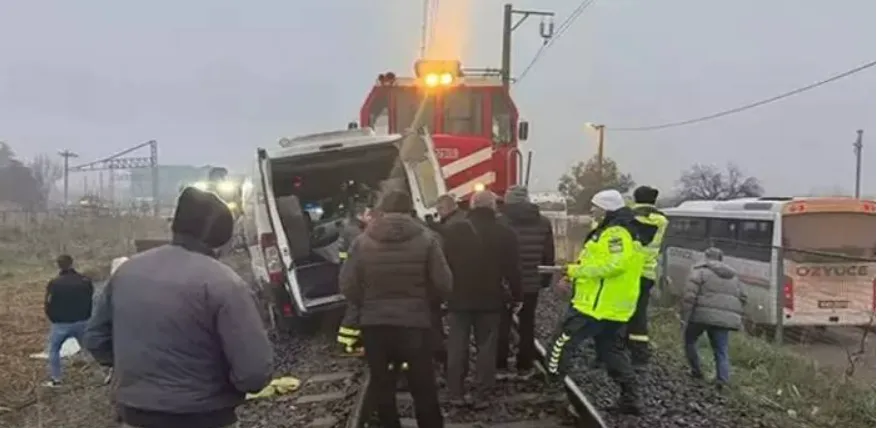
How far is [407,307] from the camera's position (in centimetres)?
580

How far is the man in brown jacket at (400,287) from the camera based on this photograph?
582 centimetres

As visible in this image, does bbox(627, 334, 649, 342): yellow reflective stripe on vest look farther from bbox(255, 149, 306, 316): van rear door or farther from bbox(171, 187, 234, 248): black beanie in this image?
bbox(171, 187, 234, 248): black beanie

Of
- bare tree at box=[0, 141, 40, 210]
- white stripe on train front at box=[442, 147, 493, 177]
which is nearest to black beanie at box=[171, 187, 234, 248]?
white stripe on train front at box=[442, 147, 493, 177]

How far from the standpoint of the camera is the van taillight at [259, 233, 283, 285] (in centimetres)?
1020

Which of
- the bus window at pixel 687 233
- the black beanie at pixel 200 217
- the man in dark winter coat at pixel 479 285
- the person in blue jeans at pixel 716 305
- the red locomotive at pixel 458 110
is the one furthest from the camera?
the bus window at pixel 687 233

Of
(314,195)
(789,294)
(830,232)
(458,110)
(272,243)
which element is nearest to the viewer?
(272,243)

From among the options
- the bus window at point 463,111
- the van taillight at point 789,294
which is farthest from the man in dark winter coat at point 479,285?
the van taillight at point 789,294

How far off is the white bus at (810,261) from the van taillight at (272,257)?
8.91 meters

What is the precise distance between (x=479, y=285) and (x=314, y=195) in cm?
573

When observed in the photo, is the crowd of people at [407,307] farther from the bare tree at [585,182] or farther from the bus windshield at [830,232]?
the bare tree at [585,182]

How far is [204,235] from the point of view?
3600mm

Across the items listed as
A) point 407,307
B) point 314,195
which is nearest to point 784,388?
point 407,307

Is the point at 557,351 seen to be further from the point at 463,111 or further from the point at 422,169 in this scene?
the point at 463,111

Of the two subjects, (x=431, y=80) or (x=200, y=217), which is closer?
(x=200, y=217)
